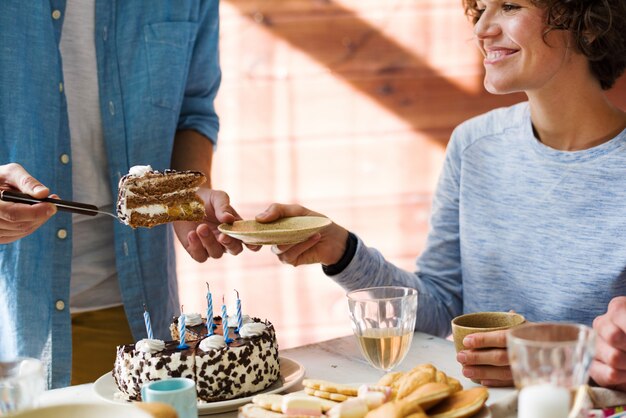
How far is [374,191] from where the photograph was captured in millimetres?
3773

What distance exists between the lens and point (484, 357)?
1.46 meters

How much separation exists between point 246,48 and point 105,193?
1.67 metres

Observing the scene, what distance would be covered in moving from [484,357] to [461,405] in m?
0.27

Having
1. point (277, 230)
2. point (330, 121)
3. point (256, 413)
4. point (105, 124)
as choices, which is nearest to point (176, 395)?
point (256, 413)

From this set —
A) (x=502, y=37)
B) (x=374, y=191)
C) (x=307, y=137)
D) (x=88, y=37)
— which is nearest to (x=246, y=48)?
(x=307, y=137)

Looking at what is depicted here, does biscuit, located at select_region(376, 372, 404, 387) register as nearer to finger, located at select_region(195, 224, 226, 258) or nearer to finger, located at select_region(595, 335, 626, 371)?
finger, located at select_region(595, 335, 626, 371)

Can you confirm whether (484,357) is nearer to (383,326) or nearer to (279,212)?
(383,326)

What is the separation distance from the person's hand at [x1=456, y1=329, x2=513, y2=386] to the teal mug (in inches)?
20.5

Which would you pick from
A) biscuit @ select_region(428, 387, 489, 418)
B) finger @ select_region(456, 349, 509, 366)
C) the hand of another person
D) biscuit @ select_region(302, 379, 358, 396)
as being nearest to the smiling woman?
the hand of another person

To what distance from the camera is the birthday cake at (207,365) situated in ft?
4.83

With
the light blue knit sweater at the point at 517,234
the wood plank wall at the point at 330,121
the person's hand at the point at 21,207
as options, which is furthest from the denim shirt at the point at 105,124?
the wood plank wall at the point at 330,121

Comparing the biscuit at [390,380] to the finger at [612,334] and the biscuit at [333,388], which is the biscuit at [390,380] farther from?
the finger at [612,334]

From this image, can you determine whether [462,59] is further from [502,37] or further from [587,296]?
[587,296]

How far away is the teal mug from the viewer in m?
1.20
